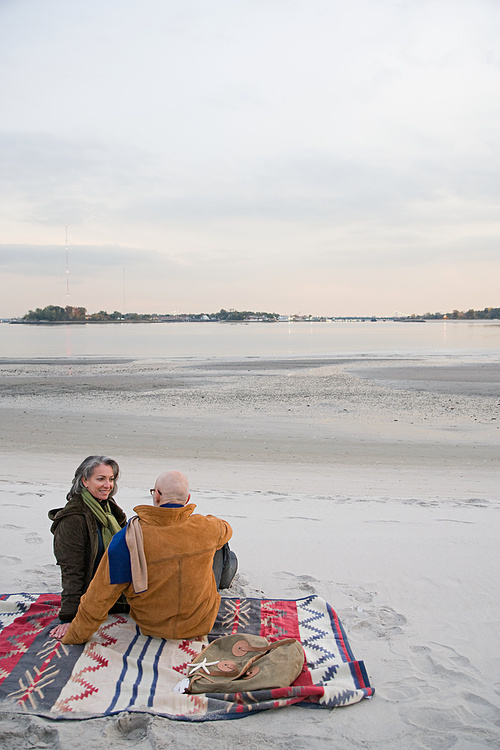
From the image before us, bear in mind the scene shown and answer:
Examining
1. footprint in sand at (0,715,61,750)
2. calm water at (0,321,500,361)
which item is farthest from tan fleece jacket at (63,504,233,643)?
calm water at (0,321,500,361)

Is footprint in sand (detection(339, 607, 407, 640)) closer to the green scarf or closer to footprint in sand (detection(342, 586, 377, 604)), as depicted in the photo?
footprint in sand (detection(342, 586, 377, 604))

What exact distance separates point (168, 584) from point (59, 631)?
81 centimetres

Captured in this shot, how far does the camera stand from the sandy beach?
9.12ft

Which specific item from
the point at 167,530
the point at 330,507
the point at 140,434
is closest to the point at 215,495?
the point at 330,507

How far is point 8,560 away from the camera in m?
4.76

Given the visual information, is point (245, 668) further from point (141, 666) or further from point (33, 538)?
point (33, 538)

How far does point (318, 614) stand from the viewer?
152 inches

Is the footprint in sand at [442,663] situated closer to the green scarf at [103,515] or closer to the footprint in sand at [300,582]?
the footprint in sand at [300,582]

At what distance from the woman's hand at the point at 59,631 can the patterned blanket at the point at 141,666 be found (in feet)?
0.17

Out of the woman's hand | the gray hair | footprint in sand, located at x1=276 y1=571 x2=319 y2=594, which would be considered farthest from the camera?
footprint in sand, located at x1=276 y1=571 x2=319 y2=594

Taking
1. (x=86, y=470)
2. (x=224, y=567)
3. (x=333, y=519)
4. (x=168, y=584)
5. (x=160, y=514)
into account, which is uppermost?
(x=86, y=470)

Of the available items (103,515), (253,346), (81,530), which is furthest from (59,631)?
(253,346)

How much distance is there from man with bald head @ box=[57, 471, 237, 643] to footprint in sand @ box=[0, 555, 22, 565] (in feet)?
5.09

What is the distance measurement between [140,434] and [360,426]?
5.11m
